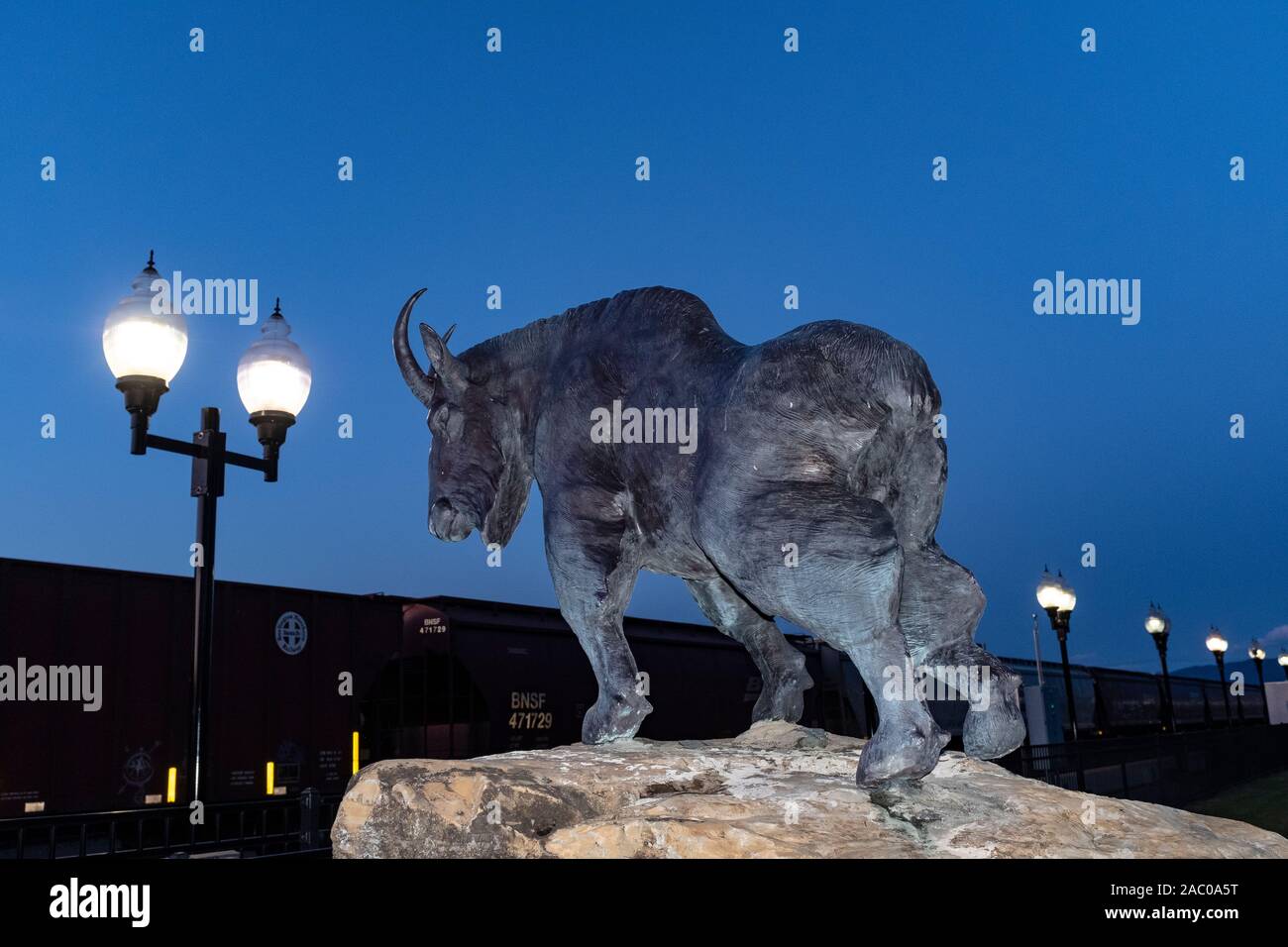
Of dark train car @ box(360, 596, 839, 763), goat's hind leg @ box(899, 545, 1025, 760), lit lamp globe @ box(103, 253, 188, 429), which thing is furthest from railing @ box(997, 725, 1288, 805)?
lit lamp globe @ box(103, 253, 188, 429)

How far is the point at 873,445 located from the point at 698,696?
1470 cm

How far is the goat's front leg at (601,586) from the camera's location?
3705 mm

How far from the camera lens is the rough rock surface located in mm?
2746

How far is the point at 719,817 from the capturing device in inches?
113

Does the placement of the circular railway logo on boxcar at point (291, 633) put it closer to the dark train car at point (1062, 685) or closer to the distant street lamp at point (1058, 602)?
the distant street lamp at point (1058, 602)

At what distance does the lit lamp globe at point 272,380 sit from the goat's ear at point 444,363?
9.85ft

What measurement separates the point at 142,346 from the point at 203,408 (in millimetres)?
594

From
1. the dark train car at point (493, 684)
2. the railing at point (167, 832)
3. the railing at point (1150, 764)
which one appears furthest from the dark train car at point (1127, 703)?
the railing at point (167, 832)

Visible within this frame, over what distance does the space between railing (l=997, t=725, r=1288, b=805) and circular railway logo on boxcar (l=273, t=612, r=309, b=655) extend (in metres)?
9.23

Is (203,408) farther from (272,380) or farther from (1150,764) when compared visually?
(1150,764)

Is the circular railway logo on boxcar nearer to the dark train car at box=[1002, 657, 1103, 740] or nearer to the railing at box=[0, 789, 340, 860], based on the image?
the railing at box=[0, 789, 340, 860]

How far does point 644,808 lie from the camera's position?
3.03 metres
